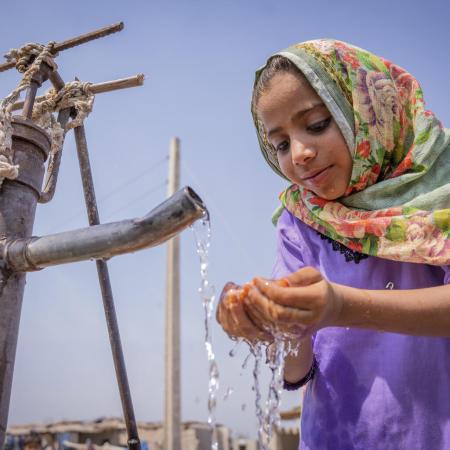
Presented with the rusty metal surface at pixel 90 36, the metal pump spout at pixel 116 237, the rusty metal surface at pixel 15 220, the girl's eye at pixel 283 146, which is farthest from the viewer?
the rusty metal surface at pixel 90 36

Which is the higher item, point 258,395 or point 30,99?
point 30,99

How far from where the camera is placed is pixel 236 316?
37.3 inches

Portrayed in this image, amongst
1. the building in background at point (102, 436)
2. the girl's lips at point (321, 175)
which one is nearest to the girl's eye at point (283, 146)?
the girl's lips at point (321, 175)

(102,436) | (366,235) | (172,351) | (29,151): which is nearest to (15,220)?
(29,151)

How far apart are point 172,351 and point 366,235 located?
6165 mm

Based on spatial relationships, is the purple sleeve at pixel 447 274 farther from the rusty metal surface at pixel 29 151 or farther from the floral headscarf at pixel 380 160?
the rusty metal surface at pixel 29 151

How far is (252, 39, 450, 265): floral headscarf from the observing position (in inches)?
49.1

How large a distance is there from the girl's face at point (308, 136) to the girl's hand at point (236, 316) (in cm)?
50

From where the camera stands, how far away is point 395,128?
147 centimetres

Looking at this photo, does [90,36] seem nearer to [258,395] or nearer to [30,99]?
[30,99]

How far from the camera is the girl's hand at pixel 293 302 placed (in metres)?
0.89

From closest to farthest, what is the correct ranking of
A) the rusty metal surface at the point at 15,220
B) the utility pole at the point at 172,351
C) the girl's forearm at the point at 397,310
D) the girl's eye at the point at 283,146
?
the girl's forearm at the point at 397,310
the rusty metal surface at the point at 15,220
the girl's eye at the point at 283,146
the utility pole at the point at 172,351

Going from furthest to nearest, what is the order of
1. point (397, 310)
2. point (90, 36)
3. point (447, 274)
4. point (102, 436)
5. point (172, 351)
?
point (102, 436) < point (172, 351) < point (90, 36) < point (447, 274) < point (397, 310)

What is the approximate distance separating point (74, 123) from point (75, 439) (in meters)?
10.9
